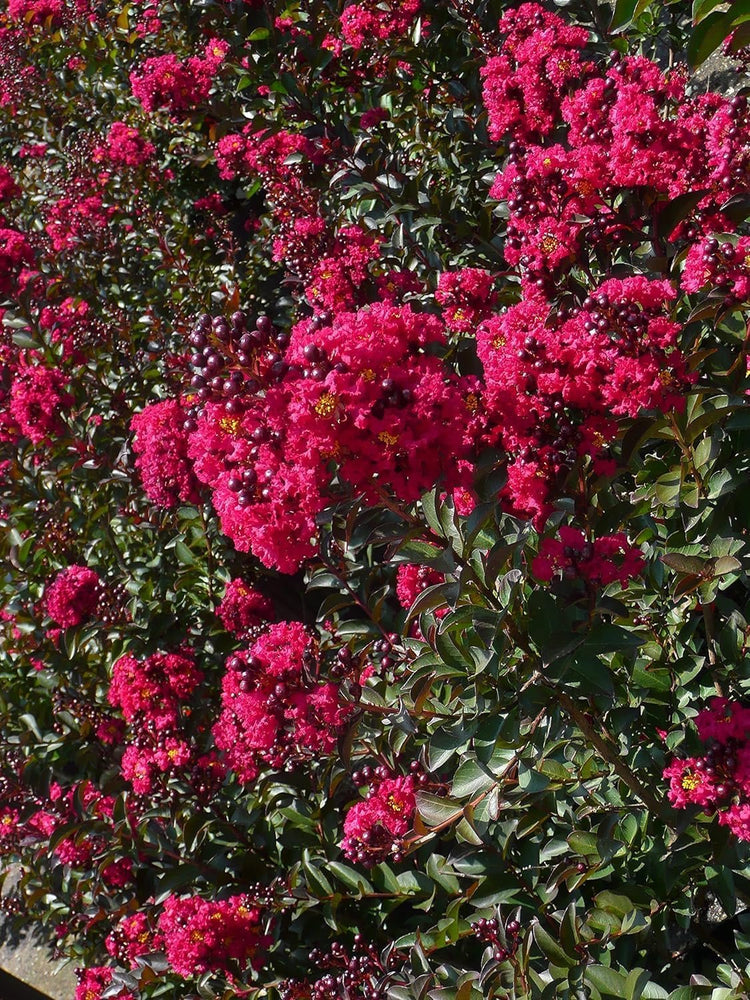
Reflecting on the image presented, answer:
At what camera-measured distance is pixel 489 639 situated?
4.75 feet

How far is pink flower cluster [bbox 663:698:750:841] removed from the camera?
63.7 inches

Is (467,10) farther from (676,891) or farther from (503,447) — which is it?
(676,891)

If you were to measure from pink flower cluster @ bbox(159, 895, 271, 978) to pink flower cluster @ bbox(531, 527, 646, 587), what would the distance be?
129 centimetres

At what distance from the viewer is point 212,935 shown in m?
2.18

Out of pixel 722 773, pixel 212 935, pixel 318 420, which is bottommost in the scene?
pixel 212 935

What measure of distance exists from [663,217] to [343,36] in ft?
6.40

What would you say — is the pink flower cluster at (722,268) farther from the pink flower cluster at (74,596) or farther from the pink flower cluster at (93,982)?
the pink flower cluster at (93,982)

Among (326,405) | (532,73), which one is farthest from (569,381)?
(532,73)

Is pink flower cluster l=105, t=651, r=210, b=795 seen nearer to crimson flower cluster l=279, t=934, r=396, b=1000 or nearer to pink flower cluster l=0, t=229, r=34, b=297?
crimson flower cluster l=279, t=934, r=396, b=1000

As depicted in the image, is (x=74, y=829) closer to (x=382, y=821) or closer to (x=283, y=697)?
(x=283, y=697)

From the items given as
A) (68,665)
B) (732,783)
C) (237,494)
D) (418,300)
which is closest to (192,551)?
(68,665)

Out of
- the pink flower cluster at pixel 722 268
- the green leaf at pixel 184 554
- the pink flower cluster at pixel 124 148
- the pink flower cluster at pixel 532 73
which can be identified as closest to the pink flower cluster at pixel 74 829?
the green leaf at pixel 184 554

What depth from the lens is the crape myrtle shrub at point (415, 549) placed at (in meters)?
1.53

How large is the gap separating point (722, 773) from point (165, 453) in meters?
1.76
